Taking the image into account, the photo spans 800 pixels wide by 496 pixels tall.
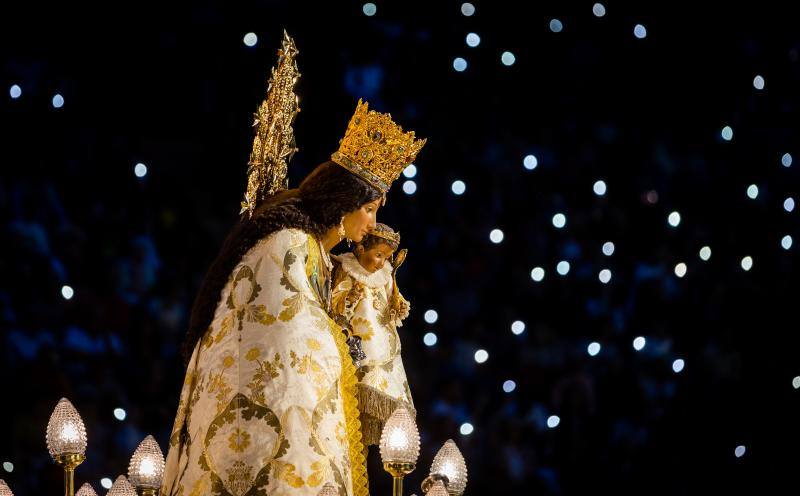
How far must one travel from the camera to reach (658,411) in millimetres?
4859

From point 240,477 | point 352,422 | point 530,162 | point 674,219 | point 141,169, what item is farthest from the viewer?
point 674,219

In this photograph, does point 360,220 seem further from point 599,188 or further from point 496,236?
point 599,188

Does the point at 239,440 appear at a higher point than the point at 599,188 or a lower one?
lower

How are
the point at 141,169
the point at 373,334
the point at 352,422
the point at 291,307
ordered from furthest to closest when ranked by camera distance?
the point at 141,169 → the point at 373,334 → the point at 352,422 → the point at 291,307

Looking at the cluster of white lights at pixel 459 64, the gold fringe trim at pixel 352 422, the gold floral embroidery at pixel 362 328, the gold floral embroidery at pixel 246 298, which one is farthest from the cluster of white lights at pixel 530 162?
the gold floral embroidery at pixel 246 298

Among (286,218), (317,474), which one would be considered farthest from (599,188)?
(317,474)

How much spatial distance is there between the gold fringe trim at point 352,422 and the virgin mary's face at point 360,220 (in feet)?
0.86

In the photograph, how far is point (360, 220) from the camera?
363 centimetres

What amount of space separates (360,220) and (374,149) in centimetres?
18

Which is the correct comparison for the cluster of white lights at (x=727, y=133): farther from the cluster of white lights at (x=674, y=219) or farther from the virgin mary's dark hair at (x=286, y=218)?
the virgin mary's dark hair at (x=286, y=218)

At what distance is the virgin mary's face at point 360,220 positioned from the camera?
142 inches

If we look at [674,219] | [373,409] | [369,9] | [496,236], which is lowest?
[373,409]

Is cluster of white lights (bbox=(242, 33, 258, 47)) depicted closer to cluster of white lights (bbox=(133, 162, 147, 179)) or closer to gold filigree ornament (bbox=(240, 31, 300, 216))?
cluster of white lights (bbox=(133, 162, 147, 179))

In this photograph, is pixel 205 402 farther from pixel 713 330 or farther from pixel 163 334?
pixel 713 330
